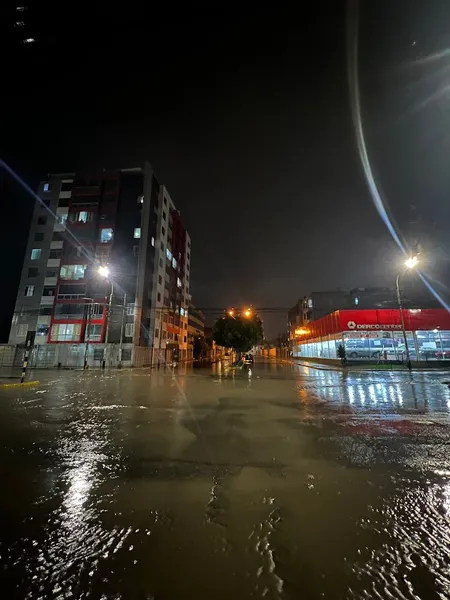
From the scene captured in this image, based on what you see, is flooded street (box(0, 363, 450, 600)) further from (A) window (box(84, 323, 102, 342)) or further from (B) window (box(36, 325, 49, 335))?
(B) window (box(36, 325, 49, 335))

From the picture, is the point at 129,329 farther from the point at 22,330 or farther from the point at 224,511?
the point at 224,511

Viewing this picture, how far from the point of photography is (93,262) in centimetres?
4416

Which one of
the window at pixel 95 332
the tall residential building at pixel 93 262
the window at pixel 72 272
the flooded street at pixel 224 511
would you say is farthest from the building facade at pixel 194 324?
the flooded street at pixel 224 511

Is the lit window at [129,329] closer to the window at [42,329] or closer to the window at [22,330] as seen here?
the window at [42,329]

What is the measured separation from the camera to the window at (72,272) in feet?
144

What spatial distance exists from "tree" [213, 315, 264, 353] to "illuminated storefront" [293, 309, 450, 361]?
15697mm

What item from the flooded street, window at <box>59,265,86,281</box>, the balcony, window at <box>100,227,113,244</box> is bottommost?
the flooded street

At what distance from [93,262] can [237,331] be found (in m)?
26.3

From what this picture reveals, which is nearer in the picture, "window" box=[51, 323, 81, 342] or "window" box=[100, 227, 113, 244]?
"window" box=[51, 323, 81, 342]

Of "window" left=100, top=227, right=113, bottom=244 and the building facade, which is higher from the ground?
"window" left=100, top=227, right=113, bottom=244

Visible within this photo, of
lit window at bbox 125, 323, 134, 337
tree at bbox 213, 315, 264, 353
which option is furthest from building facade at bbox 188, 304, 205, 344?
lit window at bbox 125, 323, 134, 337

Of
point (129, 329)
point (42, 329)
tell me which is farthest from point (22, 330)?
point (129, 329)

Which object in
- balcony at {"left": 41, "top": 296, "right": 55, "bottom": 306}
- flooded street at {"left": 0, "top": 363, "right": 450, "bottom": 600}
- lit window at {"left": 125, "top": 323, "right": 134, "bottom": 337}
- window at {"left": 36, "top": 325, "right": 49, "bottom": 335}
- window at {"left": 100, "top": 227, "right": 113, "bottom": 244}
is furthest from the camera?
window at {"left": 100, "top": 227, "right": 113, "bottom": 244}

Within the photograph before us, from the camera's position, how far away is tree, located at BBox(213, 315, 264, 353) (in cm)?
4888
